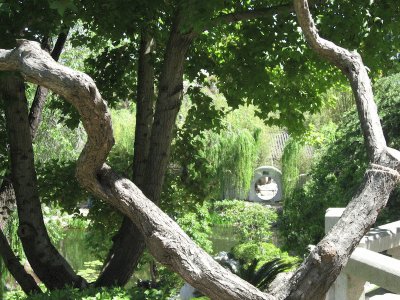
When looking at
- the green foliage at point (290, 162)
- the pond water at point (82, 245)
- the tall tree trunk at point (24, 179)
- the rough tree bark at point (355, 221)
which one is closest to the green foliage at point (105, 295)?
the tall tree trunk at point (24, 179)

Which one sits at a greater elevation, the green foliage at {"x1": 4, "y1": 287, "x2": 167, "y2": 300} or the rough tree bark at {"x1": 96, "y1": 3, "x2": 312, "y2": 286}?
the rough tree bark at {"x1": 96, "y1": 3, "x2": 312, "y2": 286}

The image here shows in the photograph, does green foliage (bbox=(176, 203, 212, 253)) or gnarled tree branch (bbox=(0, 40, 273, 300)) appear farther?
green foliage (bbox=(176, 203, 212, 253))

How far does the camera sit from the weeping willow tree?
2345 centimetres

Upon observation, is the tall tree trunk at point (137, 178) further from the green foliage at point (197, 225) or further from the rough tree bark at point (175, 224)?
the green foliage at point (197, 225)

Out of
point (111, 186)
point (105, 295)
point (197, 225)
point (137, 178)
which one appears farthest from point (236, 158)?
point (111, 186)

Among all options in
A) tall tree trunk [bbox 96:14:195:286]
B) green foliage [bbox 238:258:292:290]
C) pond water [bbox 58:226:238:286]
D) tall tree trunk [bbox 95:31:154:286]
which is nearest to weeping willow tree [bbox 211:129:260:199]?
pond water [bbox 58:226:238:286]

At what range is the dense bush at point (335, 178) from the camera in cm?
1058

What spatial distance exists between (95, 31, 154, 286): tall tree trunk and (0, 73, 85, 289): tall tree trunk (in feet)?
1.70

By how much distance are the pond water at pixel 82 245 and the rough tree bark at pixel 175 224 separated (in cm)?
1395

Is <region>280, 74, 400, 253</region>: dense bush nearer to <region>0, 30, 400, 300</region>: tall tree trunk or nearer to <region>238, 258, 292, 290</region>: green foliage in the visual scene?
<region>238, 258, 292, 290</region>: green foliage

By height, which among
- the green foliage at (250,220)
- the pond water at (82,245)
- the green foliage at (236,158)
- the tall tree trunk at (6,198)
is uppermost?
the green foliage at (236,158)

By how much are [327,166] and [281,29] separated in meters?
5.09

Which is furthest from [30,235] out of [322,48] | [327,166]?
[327,166]

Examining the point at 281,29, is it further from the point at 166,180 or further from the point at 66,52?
the point at 66,52
